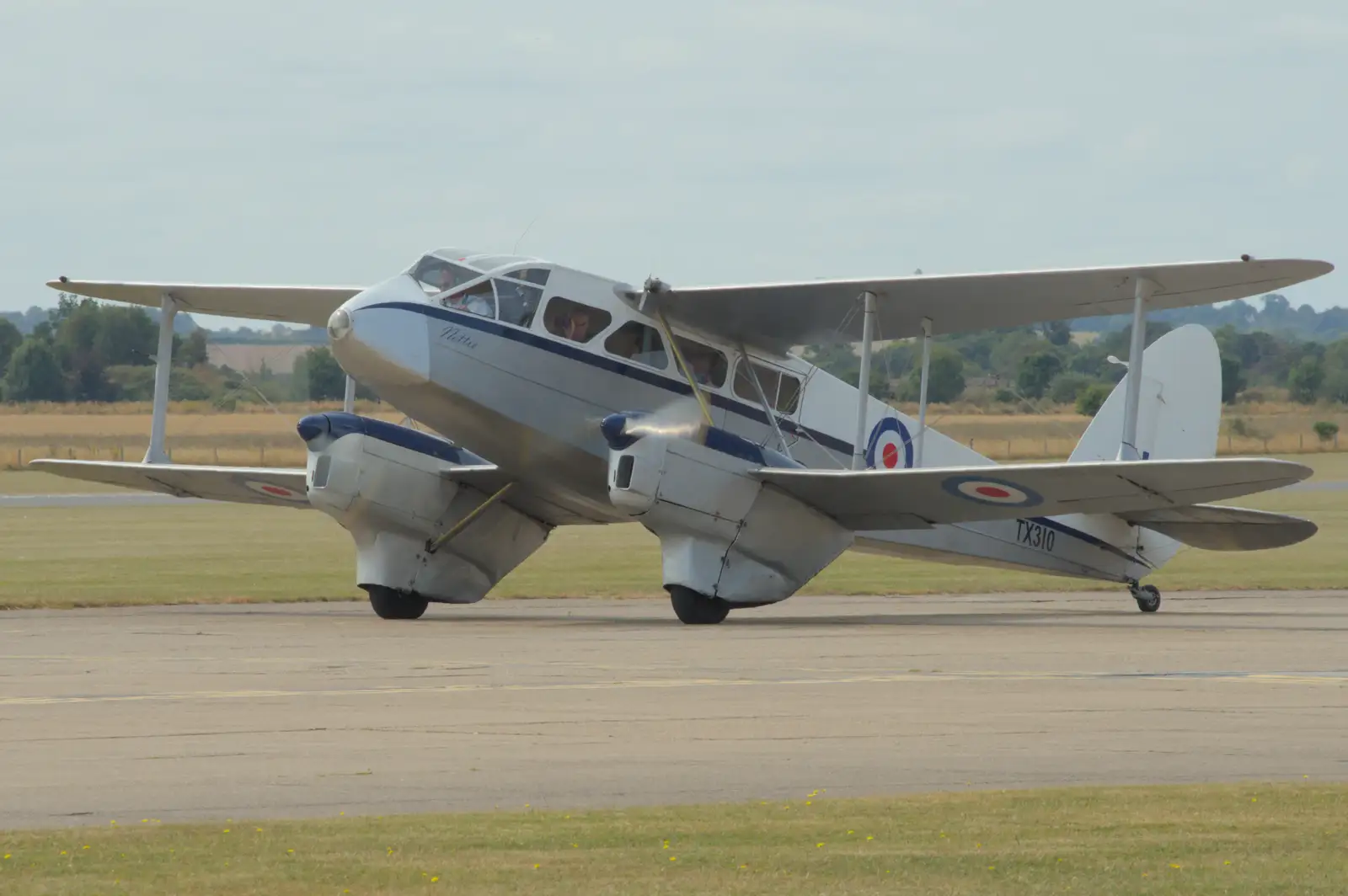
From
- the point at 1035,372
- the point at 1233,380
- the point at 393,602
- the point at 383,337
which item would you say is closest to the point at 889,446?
the point at 393,602

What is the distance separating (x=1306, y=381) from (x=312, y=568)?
222 ft

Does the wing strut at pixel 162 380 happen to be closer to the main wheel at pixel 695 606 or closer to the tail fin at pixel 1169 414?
the main wheel at pixel 695 606

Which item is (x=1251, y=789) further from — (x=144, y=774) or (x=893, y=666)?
(x=893, y=666)

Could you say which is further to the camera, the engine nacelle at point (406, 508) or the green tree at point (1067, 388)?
the green tree at point (1067, 388)

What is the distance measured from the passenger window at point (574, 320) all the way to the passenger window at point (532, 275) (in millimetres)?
233

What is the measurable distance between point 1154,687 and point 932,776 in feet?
15.8

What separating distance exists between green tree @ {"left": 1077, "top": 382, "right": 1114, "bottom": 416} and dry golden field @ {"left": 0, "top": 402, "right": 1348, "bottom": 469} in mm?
1021

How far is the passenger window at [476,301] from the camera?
21.8 meters

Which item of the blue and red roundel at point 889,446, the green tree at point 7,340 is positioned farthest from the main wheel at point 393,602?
the green tree at point 7,340

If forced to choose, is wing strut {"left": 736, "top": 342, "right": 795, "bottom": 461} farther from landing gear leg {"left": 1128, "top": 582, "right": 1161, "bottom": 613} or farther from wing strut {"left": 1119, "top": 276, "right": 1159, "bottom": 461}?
landing gear leg {"left": 1128, "top": 582, "right": 1161, "bottom": 613}

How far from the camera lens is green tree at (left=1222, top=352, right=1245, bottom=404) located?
98.2 meters

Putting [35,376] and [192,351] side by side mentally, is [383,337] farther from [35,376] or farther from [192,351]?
[35,376]

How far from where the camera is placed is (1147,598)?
26.7 meters

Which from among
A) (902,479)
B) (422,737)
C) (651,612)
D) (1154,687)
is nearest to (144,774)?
(422,737)
